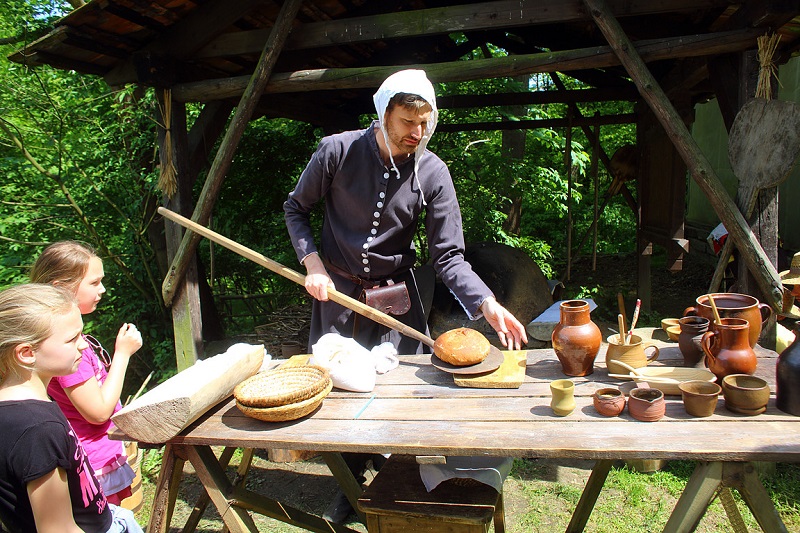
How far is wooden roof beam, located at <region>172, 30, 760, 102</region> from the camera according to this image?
3480 millimetres

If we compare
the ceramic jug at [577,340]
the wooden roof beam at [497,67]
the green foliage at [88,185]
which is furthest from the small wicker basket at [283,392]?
the green foliage at [88,185]

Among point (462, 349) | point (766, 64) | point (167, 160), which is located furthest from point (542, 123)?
point (462, 349)

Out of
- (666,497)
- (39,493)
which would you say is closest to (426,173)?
(39,493)

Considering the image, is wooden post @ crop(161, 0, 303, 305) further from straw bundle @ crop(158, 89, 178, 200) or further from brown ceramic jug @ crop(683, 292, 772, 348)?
brown ceramic jug @ crop(683, 292, 772, 348)

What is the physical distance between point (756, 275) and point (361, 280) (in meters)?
2.34

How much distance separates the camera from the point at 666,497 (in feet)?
10.9

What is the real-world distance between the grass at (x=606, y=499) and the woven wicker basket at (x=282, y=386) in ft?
4.36

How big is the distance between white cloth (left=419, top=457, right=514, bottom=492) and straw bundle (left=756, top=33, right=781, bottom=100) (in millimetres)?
2831

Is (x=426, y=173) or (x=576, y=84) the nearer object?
(x=426, y=173)

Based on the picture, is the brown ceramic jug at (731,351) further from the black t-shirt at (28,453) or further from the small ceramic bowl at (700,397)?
the black t-shirt at (28,453)

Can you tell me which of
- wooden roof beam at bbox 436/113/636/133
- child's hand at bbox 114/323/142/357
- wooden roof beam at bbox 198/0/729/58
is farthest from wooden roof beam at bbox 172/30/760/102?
wooden roof beam at bbox 436/113/636/133

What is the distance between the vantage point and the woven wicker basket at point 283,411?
6.54 feet

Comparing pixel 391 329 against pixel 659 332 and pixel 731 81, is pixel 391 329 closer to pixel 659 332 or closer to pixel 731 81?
pixel 659 332

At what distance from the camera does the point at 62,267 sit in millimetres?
→ 2172
